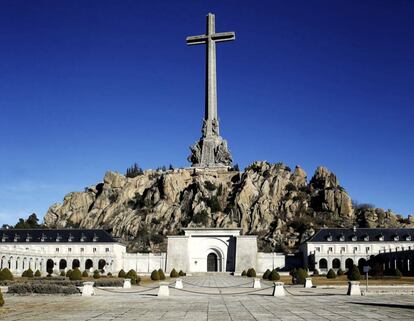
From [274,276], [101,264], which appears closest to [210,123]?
[101,264]

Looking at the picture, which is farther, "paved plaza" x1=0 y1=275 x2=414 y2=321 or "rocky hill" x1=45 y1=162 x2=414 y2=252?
"rocky hill" x1=45 y1=162 x2=414 y2=252

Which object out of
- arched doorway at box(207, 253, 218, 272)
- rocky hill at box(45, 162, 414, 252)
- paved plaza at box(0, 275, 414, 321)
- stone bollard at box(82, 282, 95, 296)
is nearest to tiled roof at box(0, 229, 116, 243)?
Answer: rocky hill at box(45, 162, 414, 252)

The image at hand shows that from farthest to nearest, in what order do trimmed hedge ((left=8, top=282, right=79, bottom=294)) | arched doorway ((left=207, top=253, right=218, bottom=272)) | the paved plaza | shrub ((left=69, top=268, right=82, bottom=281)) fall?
arched doorway ((left=207, top=253, right=218, bottom=272)), shrub ((left=69, top=268, right=82, bottom=281)), trimmed hedge ((left=8, top=282, right=79, bottom=294)), the paved plaza

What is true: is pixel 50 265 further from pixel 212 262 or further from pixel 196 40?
pixel 196 40

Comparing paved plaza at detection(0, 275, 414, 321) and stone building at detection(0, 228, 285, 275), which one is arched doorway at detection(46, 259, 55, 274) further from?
paved plaza at detection(0, 275, 414, 321)

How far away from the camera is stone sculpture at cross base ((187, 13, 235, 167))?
110750mm

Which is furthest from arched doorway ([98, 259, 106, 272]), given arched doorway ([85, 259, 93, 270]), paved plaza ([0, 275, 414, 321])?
paved plaza ([0, 275, 414, 321])

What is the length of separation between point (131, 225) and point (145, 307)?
84358mm

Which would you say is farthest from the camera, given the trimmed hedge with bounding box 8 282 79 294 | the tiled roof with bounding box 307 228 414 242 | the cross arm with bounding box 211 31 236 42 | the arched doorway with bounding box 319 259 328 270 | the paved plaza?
the cross arm with bounding box 211 31 236 42

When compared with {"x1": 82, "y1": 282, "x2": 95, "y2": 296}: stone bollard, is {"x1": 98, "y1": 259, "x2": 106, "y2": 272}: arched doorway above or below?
below

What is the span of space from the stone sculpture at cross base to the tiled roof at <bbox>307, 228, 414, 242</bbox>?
37.5 m

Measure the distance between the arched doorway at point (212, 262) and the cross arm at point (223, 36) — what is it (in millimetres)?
49504

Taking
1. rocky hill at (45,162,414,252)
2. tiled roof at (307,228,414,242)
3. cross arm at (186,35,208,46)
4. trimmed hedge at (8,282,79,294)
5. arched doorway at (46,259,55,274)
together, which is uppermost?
cross arm at (186,35,208,46)

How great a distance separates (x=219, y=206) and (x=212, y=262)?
28.3 meters
